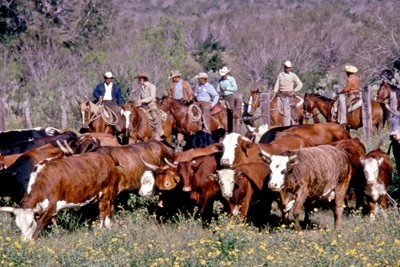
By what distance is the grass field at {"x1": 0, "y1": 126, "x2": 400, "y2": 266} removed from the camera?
19.8 ft

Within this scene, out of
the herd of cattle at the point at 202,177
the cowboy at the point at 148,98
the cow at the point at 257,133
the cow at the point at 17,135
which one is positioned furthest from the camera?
the cowboy at the point at 148,98

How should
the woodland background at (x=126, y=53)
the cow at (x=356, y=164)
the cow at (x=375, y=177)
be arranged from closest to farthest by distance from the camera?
the cow at (x=375, y=177) → the cow at (x=356, y=164) → the woodland background at (x=126, y=53)

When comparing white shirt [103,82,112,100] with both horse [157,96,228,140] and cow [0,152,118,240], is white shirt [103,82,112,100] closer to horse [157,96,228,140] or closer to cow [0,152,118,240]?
horse [157,96,228,140]

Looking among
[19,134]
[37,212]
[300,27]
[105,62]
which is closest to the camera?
[37,212]

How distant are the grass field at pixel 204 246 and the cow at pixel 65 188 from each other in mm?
350

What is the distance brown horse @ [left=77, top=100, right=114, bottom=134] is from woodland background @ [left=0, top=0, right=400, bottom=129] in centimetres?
450

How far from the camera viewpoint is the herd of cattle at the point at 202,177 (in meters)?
7.24

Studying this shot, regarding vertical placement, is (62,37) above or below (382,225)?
above

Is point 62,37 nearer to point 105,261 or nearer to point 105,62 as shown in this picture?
point 105,62

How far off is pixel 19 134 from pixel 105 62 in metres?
15.8

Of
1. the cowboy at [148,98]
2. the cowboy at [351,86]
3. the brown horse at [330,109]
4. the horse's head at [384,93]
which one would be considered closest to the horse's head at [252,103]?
the brown horse at [330,109]

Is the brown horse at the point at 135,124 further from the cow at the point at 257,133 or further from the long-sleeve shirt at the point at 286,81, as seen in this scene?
the long-sleeve shirt at the point at 286,81

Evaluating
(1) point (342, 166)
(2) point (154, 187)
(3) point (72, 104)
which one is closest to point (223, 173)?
(2) point (154, 187)

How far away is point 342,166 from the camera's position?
8.23 meters
